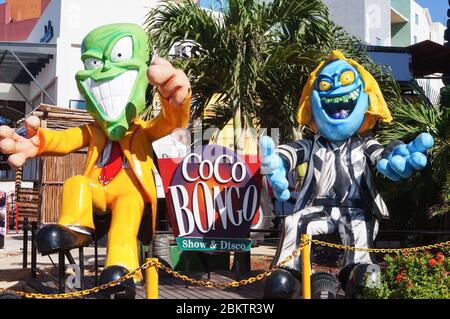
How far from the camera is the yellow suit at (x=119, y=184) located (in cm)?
552

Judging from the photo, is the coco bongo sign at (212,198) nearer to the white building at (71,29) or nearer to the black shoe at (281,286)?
the black shoe at (281,286)

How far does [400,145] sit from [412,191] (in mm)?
3017

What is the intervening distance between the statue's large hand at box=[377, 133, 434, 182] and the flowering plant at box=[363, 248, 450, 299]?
729 mm

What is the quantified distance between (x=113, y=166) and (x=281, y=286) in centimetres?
206

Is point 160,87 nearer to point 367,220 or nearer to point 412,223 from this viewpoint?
point 367,220

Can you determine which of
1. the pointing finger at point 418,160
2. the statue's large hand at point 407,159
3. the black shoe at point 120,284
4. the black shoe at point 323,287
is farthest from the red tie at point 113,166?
the pointing finger at point 418,160

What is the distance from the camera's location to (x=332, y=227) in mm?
5469

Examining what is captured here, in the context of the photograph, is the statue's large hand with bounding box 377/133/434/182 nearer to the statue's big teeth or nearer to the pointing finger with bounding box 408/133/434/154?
the pointing finger with bounding box 408/133/434/154

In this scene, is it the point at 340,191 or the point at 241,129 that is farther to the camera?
the point at 241,129

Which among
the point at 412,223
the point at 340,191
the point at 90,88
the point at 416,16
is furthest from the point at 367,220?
the point at 416,16

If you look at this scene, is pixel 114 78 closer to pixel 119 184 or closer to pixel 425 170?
pixel 119 184

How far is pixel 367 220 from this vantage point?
18.1 feet

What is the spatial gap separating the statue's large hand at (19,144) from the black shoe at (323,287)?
2828 mm
